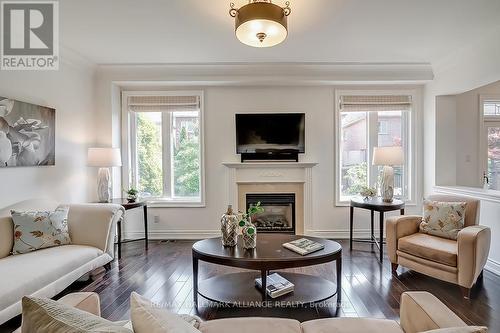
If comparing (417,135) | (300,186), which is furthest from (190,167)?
(417,135)

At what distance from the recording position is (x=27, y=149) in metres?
3.20

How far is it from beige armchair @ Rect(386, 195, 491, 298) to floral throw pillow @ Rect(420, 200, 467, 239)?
0.20ft

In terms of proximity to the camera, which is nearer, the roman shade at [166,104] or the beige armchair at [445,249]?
the beige armchair at [445,249]

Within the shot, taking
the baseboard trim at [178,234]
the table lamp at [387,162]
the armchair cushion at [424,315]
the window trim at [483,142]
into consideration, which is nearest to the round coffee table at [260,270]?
the armchair cushion at [424,315]

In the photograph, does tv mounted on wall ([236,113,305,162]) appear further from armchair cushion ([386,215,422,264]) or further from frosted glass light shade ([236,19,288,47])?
frosted glass light shade ([236,19,288,47])

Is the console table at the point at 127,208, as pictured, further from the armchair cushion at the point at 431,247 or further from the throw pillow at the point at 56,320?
the armchair cushion at the point at 431,247

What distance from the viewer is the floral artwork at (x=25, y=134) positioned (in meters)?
2.94

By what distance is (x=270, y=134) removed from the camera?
470 centimetres

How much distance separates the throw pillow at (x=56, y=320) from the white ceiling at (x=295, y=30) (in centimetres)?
253

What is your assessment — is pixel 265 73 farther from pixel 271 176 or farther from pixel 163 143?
pixel 163 143

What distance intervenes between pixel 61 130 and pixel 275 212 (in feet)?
10.6

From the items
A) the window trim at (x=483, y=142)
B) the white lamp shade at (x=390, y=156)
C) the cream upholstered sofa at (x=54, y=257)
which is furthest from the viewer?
the window trim at (x=483, y=142)

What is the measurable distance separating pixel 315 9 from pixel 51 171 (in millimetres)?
3427

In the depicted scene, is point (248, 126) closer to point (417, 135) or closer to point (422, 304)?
point (417, 135)
